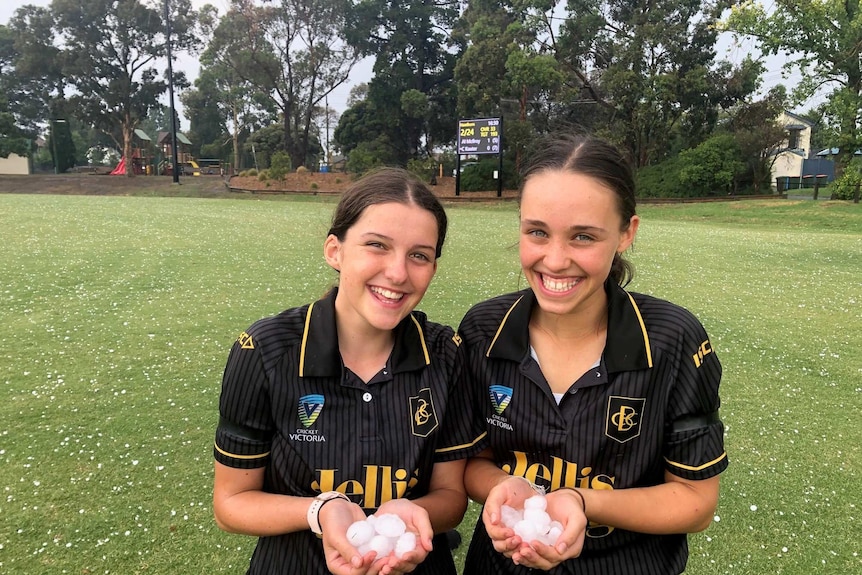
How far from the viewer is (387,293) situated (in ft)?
6.21

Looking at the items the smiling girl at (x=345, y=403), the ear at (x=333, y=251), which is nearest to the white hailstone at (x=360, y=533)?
the smiling girl at (x=345, y=403)

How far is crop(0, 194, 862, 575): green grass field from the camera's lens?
304cm

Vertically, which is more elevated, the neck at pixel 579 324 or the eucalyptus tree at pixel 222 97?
the eucalyptus tree at pixel 222 97

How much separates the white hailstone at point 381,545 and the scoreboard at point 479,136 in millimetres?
31530

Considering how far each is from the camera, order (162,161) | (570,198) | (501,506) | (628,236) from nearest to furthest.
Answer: (501,506), (570,198), (628,236), (162,161)

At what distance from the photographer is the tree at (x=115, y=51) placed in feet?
139

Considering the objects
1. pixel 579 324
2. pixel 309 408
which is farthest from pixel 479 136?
pixel 309 408

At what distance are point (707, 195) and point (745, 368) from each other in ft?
103

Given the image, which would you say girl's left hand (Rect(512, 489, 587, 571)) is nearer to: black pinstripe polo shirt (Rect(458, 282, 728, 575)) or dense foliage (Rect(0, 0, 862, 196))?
black pinstripe polo shirt (Rect(458, 282, 728, 575))

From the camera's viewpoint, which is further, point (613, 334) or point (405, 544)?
point (613, 334)

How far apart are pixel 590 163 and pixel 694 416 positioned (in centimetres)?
84

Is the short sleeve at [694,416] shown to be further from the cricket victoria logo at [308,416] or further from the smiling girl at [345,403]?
the cricket victoria logo at [308,416]

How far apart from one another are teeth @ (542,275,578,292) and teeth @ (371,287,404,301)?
0.46 meters

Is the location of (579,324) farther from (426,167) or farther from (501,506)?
(426,167)
